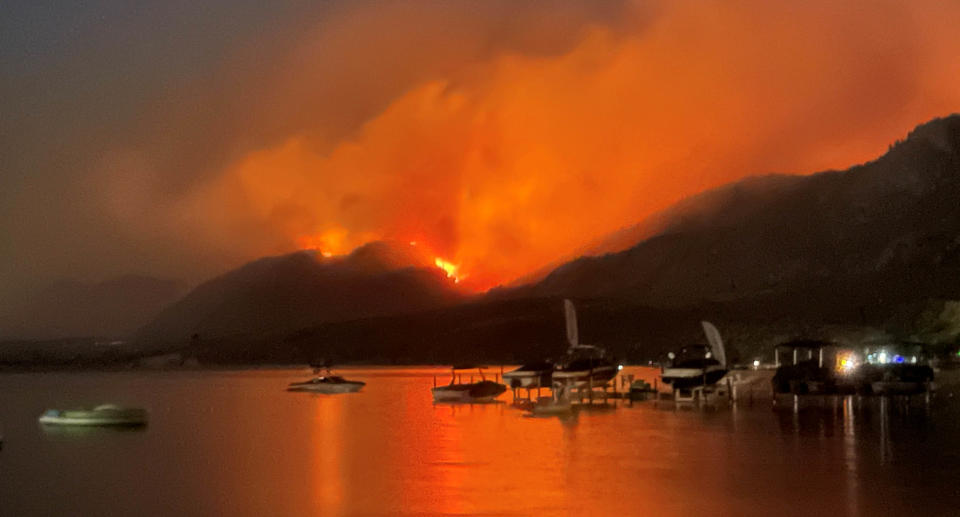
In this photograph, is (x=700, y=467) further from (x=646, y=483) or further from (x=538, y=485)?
(x=538, y=485)

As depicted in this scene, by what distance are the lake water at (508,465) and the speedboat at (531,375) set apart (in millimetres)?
27657

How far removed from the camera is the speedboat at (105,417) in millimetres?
73688

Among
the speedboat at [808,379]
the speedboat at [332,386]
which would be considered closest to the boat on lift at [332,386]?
the speedboat at [332,386]

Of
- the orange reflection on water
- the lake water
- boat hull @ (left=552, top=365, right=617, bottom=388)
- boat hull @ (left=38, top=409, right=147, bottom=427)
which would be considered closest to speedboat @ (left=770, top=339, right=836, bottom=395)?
the lake water

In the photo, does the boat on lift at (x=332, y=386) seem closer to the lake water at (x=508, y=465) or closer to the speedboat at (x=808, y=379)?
the lake water at (x=508, y=465)

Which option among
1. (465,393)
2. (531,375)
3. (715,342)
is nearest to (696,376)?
(715,342)

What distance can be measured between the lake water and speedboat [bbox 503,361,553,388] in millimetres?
27657

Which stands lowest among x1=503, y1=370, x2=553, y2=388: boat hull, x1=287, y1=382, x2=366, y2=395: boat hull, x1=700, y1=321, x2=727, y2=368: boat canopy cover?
x1=287, y1=382, x2=366, y2=395: boat hull

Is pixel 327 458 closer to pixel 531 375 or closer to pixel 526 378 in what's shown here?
pixel 531 375

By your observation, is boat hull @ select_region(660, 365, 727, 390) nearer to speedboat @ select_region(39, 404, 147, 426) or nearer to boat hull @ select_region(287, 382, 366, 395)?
speedboat @ select_region(39, 404, 147, 426)

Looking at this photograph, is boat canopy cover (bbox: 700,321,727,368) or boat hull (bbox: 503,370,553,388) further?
boat hull (bbox: 503,370,553,388)

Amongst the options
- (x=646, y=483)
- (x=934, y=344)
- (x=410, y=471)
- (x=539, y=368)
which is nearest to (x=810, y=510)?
(x=646, y=483)

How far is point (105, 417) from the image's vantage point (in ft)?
242

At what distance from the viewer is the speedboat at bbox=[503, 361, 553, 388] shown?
10319cm
